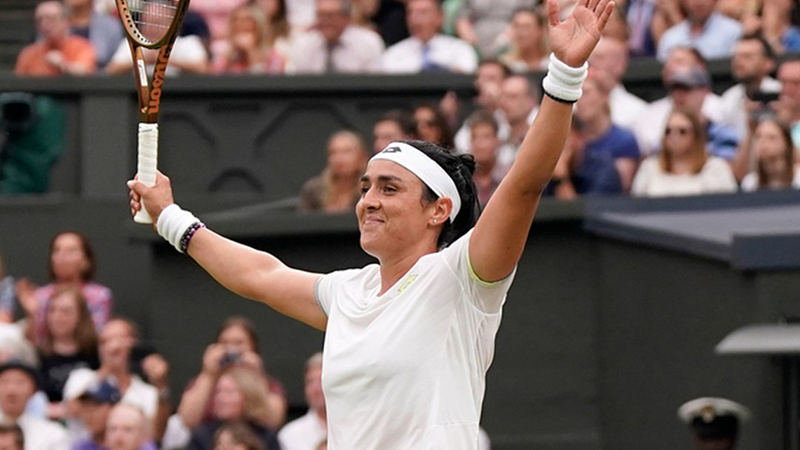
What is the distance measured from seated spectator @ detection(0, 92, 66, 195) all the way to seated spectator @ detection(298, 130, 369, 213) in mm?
1680

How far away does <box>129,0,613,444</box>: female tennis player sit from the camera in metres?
4.18

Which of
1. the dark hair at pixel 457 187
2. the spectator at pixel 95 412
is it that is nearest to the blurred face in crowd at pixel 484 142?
the spectator at pixel 95 412

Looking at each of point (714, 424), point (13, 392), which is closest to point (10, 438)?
point (13, 392)

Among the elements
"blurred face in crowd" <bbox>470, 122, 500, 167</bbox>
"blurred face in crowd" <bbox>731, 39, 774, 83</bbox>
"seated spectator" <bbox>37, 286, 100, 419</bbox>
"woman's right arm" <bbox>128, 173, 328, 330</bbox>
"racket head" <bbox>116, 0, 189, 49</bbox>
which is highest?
"blurred face in crowd" <bbox>731, 39, 774, 83</bbox>

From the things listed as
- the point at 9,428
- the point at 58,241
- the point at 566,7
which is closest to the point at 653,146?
the point at 566,7

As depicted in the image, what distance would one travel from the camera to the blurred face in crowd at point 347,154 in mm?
10008

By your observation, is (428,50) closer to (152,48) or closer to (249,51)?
(249,51)

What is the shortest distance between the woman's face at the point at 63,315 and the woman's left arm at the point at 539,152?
5638mm

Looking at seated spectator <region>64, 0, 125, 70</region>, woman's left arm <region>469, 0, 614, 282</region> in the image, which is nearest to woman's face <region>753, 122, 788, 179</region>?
seated spectator <region>64, 0, 125, 70</region>

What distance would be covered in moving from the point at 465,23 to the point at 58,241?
3.40 m

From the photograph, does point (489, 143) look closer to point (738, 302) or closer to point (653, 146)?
point (653, 146)

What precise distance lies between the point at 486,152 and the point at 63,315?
2399 mm

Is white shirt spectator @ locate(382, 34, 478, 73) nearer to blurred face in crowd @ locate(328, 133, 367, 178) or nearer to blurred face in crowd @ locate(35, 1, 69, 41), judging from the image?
blurred face in crowd @ locate(328, 133, 367, 178)

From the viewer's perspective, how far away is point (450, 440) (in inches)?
172
